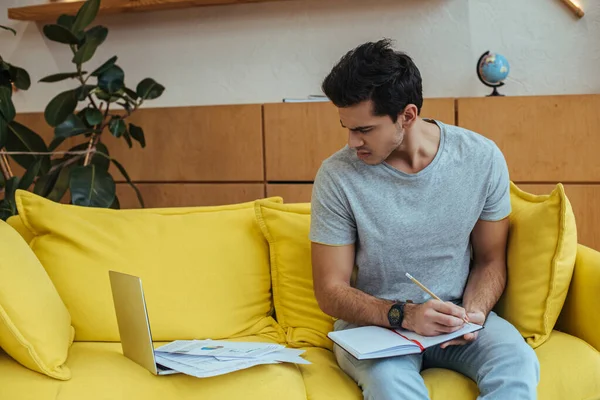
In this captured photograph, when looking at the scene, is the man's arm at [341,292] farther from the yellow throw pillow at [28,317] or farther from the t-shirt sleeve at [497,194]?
the yellow throw pillow at [28,317]

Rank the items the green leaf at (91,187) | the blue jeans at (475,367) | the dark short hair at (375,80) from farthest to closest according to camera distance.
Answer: the green leaf at (91,187)
the dark short hair at (375,80)
the blue jeans at (475,367)

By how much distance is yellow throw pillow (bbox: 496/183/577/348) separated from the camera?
1.96 metres

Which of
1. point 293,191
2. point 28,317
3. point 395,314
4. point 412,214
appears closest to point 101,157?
point 293,191

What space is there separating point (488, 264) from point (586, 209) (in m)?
1.11

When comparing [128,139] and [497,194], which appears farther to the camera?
[128,139]

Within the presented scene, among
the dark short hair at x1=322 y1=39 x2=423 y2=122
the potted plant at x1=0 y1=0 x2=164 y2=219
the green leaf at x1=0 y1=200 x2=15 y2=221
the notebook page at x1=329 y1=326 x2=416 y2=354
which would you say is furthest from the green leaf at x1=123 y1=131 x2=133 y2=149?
the notebook page at x1=329 y1=326 x2=416 y2=354

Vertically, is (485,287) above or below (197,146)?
below

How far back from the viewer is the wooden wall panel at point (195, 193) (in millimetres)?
3291

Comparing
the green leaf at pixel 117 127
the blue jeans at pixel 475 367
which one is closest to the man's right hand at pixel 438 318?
the blue jeans at pixel 475 367

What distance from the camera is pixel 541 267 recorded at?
198cm

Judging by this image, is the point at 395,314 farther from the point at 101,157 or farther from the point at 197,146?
the point at 101,157

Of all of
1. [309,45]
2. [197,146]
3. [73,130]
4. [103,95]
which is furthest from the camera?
[309,45]

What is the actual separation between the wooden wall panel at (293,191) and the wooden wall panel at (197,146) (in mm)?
87

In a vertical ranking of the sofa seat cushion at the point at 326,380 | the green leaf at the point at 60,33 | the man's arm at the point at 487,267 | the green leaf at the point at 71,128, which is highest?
the green leaf at the point at 60,33
